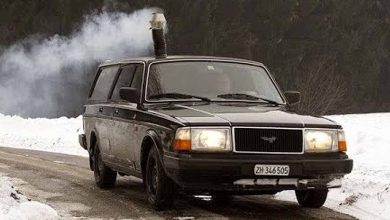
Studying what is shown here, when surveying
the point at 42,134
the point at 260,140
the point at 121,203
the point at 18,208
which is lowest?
the point at 42,134

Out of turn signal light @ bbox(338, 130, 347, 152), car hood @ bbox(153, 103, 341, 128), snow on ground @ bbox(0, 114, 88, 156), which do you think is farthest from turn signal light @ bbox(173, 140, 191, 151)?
snow on ground @ bbox(0, 114, 88, 156)

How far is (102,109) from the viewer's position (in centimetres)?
867

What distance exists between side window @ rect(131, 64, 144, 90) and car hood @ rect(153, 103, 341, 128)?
76cm

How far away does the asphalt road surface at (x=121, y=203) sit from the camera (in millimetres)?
6539

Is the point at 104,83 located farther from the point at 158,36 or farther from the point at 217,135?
the point at 217,135

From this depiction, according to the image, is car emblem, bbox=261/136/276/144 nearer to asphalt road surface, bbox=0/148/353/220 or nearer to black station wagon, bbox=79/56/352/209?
black station wagon, bbox=79/56/352/209

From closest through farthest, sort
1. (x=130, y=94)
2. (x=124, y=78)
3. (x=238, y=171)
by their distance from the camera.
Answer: (x=238, y=171) → (x=130, y=94) → (x=124, y=78)

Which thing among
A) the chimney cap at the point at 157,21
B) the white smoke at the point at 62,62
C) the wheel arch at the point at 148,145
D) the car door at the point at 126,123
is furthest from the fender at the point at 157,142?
the white smoke at the point at 62,62

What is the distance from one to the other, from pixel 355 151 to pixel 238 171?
6.23 meters

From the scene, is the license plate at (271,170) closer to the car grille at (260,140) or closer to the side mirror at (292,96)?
the car grille at (260,140)

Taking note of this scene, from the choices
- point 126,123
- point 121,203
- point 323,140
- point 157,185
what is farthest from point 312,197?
point 126,123

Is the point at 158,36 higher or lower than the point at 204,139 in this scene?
higher

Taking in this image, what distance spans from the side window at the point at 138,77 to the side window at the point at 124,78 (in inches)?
4.7

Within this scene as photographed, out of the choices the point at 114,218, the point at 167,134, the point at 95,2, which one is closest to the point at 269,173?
the point at 167,134
